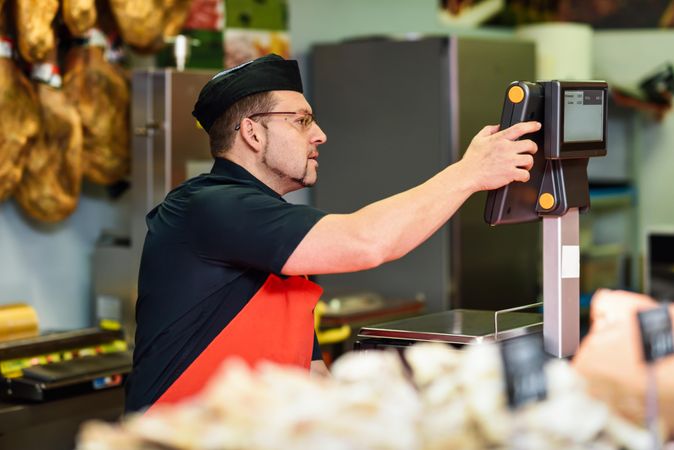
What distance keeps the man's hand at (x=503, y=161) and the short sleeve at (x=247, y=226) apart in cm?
30

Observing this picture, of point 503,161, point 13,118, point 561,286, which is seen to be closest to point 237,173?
point 503,161

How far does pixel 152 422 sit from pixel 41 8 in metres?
2.48

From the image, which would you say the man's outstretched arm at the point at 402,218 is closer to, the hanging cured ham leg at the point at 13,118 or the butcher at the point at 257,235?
the butcher at the point at 257,235

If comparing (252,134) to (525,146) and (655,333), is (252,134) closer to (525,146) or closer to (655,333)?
(525,146)

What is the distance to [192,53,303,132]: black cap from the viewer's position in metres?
2.31

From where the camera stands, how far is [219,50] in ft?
15.1

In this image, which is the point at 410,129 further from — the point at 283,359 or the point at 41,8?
the point at 283,359

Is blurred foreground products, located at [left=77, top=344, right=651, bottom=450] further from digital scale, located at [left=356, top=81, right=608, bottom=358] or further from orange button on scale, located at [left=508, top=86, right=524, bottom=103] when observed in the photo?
orange button on scale, located at [left=508, top=86, right=524, bottom=103]

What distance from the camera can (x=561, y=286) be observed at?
2045 millimetres

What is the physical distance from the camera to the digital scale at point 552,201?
6.53 feet

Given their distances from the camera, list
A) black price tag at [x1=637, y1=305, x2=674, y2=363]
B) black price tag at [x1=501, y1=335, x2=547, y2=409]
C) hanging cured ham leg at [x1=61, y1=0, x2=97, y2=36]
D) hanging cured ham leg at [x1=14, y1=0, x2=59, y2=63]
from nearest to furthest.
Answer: black price tag at [x1=501, y1=335, x2=547, y2=409] → black price tag at [x1=637, y1=305, x2=674, y2=363] → hanging cured ham leg at [x1=14, y1=0, x2=59, y2=63] → hanging cured ham leg at [x1=61, y1=0, x2=97, y2=36]

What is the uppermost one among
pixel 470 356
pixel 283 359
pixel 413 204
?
pixel 413 204

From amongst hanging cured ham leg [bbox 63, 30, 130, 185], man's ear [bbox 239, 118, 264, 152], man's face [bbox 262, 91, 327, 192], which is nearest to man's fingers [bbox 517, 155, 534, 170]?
man's face [bbox 262, 91, 327, 192]

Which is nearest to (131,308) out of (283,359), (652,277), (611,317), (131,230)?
(131,230)
